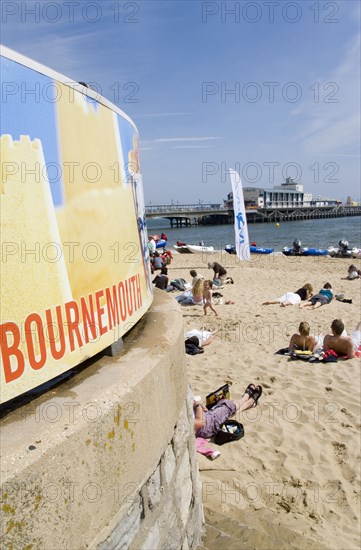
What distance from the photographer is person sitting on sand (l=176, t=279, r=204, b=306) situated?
1226 centimetres

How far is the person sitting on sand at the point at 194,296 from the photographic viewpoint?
483 inches

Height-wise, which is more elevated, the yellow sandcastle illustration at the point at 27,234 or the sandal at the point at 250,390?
the yellow sandcastle illustration at the point at 27,234

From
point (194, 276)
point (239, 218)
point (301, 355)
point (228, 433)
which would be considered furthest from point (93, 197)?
point (239, 218)

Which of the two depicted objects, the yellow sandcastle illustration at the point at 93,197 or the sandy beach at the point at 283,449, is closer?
the yellow sandcastle illustration at the point at 93,197

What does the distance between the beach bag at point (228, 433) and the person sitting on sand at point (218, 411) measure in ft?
0.29

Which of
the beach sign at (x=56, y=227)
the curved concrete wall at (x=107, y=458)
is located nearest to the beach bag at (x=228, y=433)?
the curved concrete wall at (x=107, y=458)

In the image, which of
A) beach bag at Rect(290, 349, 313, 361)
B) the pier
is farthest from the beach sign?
the pier

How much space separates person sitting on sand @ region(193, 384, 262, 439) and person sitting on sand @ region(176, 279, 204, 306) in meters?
6.19

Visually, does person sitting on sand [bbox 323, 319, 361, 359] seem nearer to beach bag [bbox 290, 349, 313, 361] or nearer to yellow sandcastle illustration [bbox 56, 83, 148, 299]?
beach bag [bbox 290, 349, 313, 361]

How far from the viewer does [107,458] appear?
1.91m

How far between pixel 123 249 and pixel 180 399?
1.06m

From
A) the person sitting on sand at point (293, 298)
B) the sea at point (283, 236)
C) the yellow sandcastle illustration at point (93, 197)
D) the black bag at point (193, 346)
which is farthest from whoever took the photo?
the sea at point (283, 236)

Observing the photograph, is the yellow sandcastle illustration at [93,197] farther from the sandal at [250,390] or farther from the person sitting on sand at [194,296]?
the person sitting on sand at [194,296]

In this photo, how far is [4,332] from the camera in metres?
1.74
